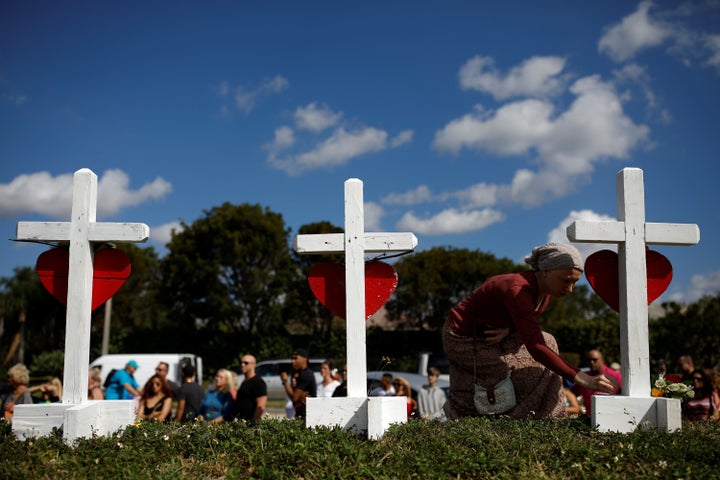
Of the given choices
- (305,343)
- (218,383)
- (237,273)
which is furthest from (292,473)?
(237,273)

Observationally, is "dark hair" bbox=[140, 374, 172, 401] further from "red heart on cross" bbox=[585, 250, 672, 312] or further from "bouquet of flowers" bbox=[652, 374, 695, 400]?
"bouquet of flowers" bbox=[652, 374, 695, 400]

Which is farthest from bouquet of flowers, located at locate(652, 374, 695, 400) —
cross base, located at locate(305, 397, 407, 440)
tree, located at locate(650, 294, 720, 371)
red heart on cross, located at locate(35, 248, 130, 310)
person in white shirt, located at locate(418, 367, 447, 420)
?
tree, located at locate(650, 294, 720, 371)

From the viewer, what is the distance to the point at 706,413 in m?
6.68

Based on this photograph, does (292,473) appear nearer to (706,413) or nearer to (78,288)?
(78,288)

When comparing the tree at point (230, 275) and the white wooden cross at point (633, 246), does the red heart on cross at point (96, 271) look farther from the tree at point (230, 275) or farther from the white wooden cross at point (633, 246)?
the tree at point (230, 275)

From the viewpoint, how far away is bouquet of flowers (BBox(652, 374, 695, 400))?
4.35m

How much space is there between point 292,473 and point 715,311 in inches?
648

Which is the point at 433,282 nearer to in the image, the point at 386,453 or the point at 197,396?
the point at 197,396

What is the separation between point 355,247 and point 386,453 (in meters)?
1.45

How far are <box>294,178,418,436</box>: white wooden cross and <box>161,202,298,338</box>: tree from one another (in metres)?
24.9

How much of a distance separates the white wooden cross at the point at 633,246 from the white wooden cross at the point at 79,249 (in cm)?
324

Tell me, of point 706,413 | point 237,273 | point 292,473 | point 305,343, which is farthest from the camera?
point 237,273

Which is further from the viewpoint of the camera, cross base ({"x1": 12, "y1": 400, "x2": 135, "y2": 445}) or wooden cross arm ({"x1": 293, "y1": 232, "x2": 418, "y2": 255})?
wooden cross arm ({"x1": 293, "y1": 232, "x2": 418, "y2": 255})

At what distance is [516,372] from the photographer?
432cm
